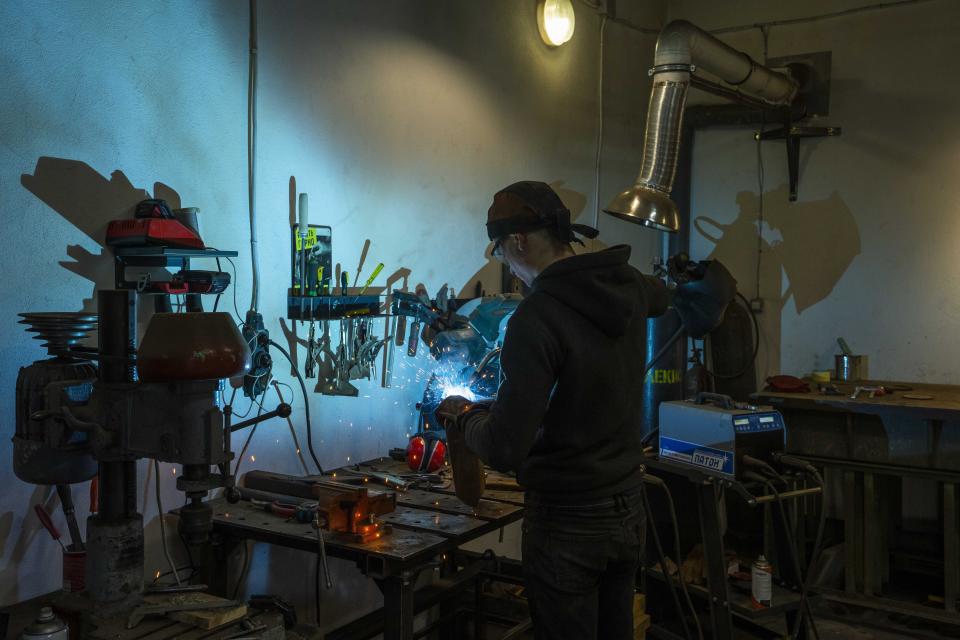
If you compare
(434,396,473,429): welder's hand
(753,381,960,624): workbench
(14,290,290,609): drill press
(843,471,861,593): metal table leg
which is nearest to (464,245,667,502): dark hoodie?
(434,396,473,429): welder's hand

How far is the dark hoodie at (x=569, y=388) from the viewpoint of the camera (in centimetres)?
165

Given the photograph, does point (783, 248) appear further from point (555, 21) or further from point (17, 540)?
point (17, 540)

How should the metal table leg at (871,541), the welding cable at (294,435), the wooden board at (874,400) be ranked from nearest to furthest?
1. the welding cable at (294,435)
2. the wooden board at (874,400)
3. the metal table leg at (871,541)

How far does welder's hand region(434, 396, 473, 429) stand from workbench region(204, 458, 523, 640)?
270 mm

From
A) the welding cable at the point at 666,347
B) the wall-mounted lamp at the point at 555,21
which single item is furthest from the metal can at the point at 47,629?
the wall-mounted lamp at the point at 555,21

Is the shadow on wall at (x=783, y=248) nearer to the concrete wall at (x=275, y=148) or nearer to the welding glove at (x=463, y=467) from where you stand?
the concrete wall at (x=275, y=148)

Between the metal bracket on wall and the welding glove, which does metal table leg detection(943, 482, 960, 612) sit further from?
the welding glove

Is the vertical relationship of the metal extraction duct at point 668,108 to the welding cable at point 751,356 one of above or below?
above

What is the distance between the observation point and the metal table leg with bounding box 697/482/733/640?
265 centimetres

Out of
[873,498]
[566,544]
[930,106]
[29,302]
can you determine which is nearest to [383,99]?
[29,302]

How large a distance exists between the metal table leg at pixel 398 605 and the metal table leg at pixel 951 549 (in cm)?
278

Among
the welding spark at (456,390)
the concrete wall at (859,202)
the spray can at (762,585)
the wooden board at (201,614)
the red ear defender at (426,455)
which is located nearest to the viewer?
the wooden board at (201,614)

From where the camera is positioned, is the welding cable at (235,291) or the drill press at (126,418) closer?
the drill press at (126,418)

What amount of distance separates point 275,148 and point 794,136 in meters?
3.17
